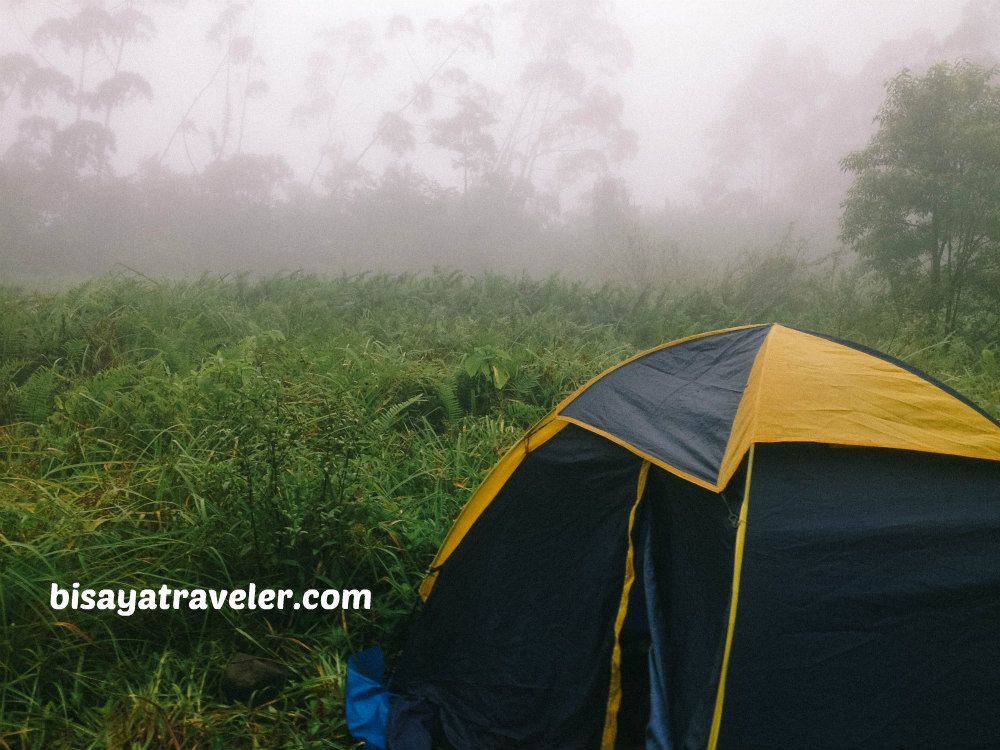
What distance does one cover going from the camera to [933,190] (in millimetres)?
8828

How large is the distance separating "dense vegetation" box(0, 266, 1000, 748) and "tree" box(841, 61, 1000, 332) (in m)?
2.61

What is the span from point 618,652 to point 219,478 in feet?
6.31

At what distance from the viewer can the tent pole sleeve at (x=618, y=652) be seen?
1.94m

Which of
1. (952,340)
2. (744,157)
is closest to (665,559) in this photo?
(952,340)

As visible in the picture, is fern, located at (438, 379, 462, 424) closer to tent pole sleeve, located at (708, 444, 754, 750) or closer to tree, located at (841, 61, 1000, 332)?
tent pole sleeve, located at (708, 444, 754, 750)

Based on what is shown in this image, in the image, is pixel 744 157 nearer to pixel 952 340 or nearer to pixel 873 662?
pixel 952 340

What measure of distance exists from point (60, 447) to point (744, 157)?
20.6 metres

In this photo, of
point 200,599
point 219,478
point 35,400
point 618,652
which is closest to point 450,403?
point 219,478

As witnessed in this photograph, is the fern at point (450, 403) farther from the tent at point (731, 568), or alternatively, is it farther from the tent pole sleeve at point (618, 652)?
the tent pole sleeve at point (618, 652)

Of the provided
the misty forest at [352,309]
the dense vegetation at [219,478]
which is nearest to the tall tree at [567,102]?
the misty forest at [352,309]

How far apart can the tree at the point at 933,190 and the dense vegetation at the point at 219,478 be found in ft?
8.56

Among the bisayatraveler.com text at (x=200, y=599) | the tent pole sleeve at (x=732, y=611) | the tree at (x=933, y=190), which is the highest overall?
the tree at (x=933, y=190)

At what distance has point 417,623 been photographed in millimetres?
2379

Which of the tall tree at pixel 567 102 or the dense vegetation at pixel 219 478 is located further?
the tall tree at pixel 567 102
